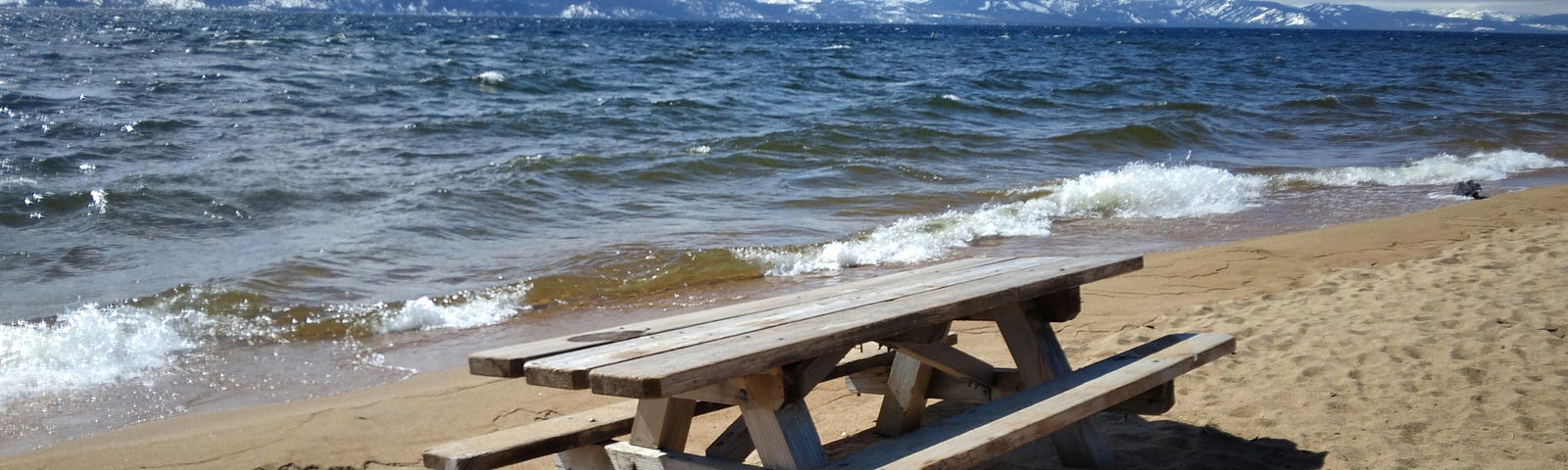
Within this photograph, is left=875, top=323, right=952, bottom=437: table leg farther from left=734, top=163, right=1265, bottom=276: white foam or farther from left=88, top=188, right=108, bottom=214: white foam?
left=88, top=188, right=108, bottom=214: white foam

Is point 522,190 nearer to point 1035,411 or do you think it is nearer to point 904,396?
point 904,396

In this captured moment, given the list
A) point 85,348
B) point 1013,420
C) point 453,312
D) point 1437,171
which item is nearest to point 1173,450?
point 1013,420

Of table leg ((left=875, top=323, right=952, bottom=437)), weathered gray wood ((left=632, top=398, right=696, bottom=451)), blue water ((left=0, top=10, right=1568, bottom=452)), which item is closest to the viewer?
weathered gray wood ((left=632, top=398, right=696, bottom=451))

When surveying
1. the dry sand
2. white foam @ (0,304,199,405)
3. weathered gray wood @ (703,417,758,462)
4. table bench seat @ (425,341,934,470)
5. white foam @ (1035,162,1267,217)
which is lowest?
white foam @ (1035,162,1267,217)

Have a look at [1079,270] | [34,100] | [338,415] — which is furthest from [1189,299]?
[34,100]

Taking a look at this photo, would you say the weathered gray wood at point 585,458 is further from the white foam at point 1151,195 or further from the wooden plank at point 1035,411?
the white foam at point 1151,195

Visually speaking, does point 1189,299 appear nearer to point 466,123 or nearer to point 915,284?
point 915,284

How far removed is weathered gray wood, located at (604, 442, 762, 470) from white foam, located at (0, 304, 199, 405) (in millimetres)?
3366

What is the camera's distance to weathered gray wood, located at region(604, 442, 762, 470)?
281 cm

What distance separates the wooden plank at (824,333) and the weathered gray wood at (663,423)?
372 mm

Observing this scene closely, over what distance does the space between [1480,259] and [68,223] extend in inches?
382

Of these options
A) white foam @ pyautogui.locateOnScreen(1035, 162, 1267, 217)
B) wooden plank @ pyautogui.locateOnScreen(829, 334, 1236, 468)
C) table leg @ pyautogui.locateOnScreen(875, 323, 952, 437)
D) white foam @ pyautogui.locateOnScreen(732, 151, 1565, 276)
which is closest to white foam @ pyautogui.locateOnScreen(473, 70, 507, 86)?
white foam @ pyautogui.locateOnScreen(732, 151, 1565, 276)

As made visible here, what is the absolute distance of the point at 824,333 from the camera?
8.73ft

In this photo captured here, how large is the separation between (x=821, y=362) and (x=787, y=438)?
207 millimetres
